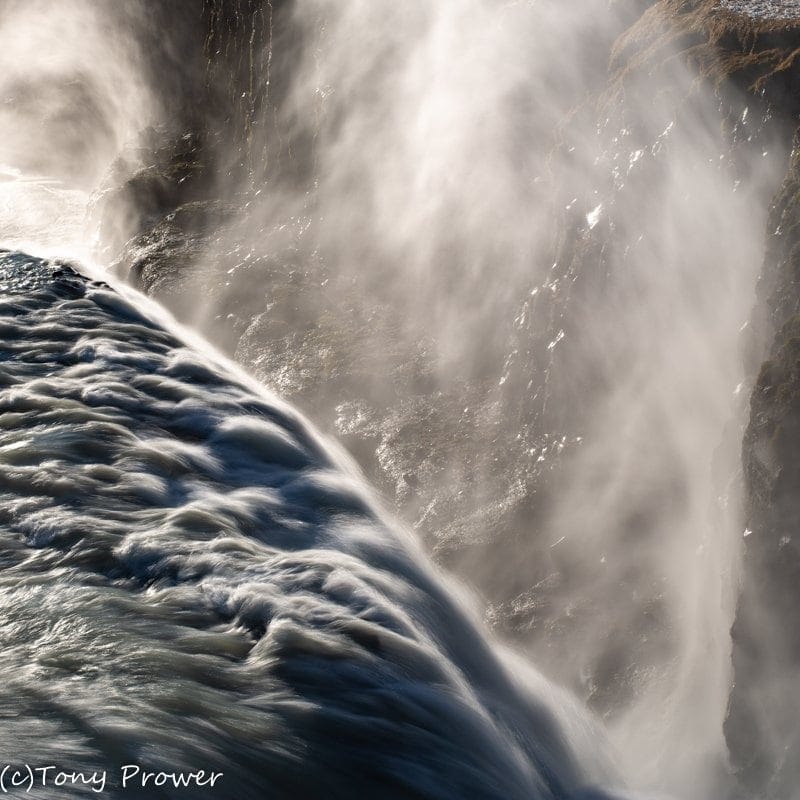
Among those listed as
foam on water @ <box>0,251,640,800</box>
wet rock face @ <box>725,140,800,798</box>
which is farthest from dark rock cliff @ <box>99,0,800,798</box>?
foam on water @ <box>0,251,640,800</box>

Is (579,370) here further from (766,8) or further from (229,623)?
(229,623)

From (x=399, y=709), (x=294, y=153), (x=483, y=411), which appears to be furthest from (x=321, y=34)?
(x=399, y=709)

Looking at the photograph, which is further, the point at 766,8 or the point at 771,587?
the point at 766,8

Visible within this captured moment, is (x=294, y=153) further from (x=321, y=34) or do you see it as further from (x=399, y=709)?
(x=399, y=709)

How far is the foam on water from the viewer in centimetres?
326

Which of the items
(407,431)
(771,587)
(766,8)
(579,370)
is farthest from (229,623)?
(766,8)

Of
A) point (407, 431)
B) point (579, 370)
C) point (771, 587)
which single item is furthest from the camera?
point (407, 431)

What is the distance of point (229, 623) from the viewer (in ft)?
12.9

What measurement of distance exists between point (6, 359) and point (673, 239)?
430cm

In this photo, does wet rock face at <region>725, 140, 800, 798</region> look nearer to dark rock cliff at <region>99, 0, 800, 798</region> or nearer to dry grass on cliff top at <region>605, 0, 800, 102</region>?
dark rock cliff at <region>99, 0, 800, 798</region>

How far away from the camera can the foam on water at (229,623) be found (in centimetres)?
326

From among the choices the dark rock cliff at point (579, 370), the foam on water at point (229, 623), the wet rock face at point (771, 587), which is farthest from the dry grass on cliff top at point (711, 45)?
the foam on water at point (229, 623)

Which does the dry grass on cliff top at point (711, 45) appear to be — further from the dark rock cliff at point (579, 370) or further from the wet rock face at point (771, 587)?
the wet rock face at point (771, 587)

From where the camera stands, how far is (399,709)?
3631 millimetres
